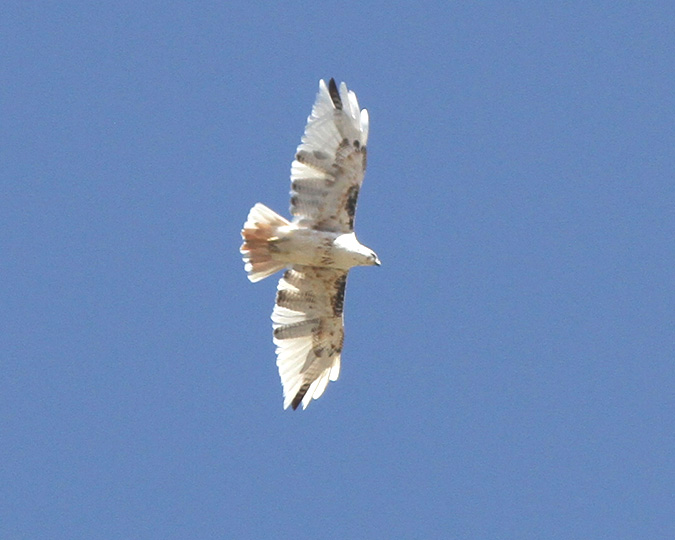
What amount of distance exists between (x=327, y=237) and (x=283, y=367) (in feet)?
6.10

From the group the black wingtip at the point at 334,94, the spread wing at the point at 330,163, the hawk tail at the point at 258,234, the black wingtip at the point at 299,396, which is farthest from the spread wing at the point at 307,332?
the black wingtip at the point at 334,94

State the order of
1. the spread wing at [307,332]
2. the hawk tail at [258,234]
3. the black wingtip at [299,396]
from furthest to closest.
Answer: the black wingtip at [299,396], the spread wing at [307,332], the hawk tail at [258,234]

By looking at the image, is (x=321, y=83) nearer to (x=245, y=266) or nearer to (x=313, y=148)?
(x=313, y=148)

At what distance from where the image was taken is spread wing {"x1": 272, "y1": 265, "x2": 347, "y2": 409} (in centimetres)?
1798

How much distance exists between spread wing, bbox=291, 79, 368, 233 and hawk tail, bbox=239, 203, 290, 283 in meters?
0.25

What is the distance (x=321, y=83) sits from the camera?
1708 centimetres

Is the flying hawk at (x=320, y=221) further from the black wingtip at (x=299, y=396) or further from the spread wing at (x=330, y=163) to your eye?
the black wingtip at (x=299, y=396)

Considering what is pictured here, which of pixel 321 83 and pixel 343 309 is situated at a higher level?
pixel 321 83

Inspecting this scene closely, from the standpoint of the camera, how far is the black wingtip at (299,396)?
60.1ft

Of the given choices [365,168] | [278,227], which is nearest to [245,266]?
[278,227]

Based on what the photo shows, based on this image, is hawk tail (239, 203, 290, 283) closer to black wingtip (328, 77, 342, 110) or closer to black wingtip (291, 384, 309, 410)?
black wingtip (328, 77, 342, 110)

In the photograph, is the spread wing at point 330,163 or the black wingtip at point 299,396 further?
the black wingtip at point 299,396

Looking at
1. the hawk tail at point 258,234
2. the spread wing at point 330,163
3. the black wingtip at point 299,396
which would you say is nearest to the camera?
the spread wing at point 330,163

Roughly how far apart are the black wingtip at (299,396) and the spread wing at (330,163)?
2041 millimetres
